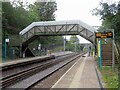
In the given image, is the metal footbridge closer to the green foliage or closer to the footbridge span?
the footbridge span

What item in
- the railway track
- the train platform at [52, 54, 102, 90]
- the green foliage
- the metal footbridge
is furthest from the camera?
the metal footbridge

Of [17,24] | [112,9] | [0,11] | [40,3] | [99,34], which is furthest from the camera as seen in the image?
[40,3]

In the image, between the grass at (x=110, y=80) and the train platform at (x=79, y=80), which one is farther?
the train platform at (x=79, y=80)

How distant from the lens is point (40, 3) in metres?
108

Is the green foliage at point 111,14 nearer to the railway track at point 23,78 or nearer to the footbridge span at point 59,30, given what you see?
the footbridge span at point 59,30

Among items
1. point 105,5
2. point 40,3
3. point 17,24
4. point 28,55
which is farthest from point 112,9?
point 40,3

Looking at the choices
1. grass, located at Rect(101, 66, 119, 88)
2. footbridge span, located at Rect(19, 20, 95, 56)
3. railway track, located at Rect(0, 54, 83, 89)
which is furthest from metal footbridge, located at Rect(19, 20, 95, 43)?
grass, located at Rect(101, 66, 119, 88)

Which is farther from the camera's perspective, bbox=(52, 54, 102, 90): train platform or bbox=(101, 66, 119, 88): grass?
bbox=(52, 54, 102, 90): train platform

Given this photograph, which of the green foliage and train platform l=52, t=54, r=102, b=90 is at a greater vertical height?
the green foliage

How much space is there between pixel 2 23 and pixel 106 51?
96.0 feet

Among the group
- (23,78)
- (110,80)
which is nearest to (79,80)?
(110,80)

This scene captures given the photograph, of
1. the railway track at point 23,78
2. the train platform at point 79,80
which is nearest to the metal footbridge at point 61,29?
the railway track at point 23,78

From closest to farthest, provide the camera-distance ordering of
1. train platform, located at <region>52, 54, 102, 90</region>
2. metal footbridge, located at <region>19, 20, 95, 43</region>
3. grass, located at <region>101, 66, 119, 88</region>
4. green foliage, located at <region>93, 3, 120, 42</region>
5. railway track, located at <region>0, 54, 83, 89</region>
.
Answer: grass, located at <region>101, 66, 119, 88</region> < train platform, located at <region>52, 54, 102, 90</region> < railway track, located at <region>0, 54, 83, 89</region> < green foliage, located at <region>93, 3, 120, 42</region> < metal footbridge, located at <region>19, 20, 95, 43</region>

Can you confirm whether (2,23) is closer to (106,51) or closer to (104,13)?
(104,13)
